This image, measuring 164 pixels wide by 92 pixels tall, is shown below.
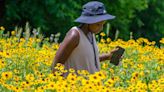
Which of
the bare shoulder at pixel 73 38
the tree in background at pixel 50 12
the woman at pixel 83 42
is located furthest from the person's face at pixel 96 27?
the tree in background at pixel 50 12

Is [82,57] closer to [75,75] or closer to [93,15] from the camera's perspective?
[93,15]

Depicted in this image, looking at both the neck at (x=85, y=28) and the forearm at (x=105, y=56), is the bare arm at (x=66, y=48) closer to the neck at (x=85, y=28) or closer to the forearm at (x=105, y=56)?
the neck at (x=85, y=28)

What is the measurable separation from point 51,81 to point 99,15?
801 mm

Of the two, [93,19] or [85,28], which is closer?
[93,19]

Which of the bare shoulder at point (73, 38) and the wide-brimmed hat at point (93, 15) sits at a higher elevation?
the wide-brimmed hat at point (93, 15)

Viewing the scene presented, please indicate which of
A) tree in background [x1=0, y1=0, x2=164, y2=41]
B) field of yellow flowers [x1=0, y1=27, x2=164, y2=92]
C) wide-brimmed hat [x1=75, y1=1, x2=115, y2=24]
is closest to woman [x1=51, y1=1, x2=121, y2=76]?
wide-brimmed hat [x1=75, y1=1, x2=115, y2=24]

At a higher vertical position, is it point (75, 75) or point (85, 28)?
point (85, 28)

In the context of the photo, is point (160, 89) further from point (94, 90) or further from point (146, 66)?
point (146, 66)

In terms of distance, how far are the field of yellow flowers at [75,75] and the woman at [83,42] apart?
0.56 feet

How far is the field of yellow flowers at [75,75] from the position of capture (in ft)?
14.6

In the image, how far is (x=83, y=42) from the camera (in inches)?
209

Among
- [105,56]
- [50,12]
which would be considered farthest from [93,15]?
[50,12]

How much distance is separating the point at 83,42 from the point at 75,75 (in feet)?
2.34

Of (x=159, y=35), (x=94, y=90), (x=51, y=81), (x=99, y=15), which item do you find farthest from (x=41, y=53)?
(x=159, y=35)
